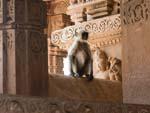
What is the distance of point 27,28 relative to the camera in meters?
3.86

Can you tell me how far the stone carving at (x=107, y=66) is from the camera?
7023 millimetres

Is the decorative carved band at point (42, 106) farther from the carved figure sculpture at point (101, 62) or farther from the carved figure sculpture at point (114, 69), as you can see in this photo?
the carved figure sculpture at point (101, 62)

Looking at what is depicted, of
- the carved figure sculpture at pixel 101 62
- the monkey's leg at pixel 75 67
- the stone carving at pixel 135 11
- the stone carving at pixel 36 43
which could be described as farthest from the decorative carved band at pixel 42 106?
the carved figure sculpture at pixel 101 62

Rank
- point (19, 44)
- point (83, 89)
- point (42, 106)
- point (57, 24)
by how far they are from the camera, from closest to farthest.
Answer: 1. point (42, 106)
2. point (19, 44)
3. point (83, 89)
4. point (57, 24)

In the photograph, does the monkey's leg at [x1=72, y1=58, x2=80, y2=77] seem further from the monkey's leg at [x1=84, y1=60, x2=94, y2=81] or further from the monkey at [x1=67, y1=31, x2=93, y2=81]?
the monkey's leg at [x1=84, y1=60, x2=94, y2=81]

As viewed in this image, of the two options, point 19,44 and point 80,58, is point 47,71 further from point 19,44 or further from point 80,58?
point 80,58

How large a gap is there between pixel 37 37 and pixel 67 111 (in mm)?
1398

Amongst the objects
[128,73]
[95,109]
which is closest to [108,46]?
[128,73]

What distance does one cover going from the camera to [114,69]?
7.10m

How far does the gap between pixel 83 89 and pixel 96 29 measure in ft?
7.27

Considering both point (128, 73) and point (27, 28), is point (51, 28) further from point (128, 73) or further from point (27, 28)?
point (128, 73)

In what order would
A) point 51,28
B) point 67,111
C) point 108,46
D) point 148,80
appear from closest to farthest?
point 67,111
point 148,80
point 108,46
point 51,28

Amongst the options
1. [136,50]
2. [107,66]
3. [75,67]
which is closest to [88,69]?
[75,67]

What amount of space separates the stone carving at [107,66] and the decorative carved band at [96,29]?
0.26 meters
